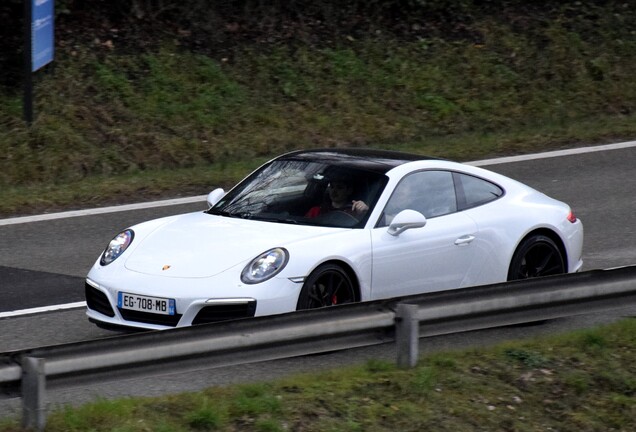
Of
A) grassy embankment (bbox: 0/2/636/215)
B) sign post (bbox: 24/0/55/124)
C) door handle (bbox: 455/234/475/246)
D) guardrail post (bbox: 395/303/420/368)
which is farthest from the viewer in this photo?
sign post (bbox: 24/0/55/124)

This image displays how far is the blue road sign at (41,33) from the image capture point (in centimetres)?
1568

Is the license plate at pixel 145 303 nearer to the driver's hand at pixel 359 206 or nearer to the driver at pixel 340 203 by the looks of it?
the driver at pixel 340 203

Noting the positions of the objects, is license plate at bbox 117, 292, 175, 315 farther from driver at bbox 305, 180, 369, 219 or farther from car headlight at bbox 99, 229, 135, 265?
Answer: driver at bbox 305, 180, 369, 219

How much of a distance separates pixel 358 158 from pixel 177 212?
4.16 metres

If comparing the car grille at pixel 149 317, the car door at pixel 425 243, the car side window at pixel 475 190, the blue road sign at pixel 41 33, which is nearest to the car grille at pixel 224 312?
the car grille at pixel 149 317

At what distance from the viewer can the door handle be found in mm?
9172

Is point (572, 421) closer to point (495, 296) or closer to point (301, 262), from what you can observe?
point (495, 296)

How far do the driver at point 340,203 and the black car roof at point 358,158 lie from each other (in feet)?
0.92

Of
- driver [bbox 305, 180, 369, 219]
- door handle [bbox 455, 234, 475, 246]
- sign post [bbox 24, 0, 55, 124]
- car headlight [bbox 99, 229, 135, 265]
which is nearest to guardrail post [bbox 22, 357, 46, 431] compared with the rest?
car headlight [bbox 99, 229, 135, 265]

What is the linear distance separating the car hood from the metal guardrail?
148cm

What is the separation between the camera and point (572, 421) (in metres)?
7.12

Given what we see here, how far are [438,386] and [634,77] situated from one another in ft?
44.1

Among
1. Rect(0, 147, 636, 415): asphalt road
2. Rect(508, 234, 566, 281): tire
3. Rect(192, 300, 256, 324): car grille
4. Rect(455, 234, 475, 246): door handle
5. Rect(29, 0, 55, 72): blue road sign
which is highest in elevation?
Rect(29, 0, 55, 72): blue road sign

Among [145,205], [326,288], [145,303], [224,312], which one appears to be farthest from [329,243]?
[145,205]
